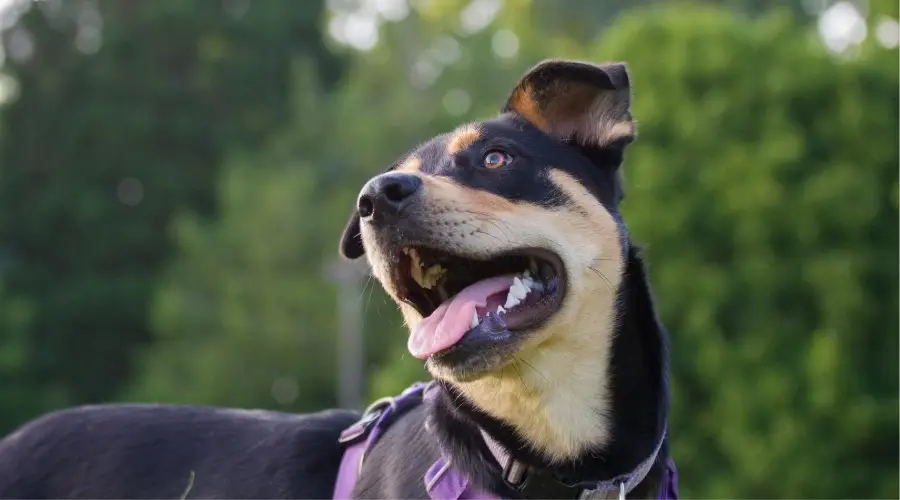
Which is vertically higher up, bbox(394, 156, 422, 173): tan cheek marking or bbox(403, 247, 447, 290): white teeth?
bbox(394, 156, 422, 173): tan cheek marking

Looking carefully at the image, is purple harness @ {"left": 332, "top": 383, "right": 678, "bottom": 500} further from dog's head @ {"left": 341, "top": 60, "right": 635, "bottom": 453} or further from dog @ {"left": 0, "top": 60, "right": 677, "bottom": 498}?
dog's head @ {"left": 341, "top": 60, "right": 635, "bottom": 453}

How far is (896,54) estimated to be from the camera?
1098 cm

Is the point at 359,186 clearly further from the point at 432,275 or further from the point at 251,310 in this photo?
the point at 432,275

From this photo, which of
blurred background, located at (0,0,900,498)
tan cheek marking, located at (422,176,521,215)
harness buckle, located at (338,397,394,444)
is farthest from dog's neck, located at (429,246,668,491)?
blurred background, located at (0,0,900,498)

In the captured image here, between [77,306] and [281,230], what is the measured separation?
20.6ft

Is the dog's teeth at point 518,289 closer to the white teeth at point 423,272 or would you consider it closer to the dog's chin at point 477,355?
the dog's chin at point 477,355

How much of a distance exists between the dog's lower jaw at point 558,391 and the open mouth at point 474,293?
11 cm

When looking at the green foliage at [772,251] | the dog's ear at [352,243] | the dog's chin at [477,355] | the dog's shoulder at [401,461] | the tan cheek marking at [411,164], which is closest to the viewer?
the dog's chin at [477,355]

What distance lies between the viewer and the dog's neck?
3051 millimetres

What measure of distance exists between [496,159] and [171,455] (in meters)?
1.50

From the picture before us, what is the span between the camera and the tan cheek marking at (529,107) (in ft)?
12.0

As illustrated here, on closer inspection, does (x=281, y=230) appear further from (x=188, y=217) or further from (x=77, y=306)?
(x=77, y=306)

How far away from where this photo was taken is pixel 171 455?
3.50 metres

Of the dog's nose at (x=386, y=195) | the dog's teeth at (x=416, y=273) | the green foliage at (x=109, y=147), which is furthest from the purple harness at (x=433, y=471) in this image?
the green foliage at (x=109, y=147)
